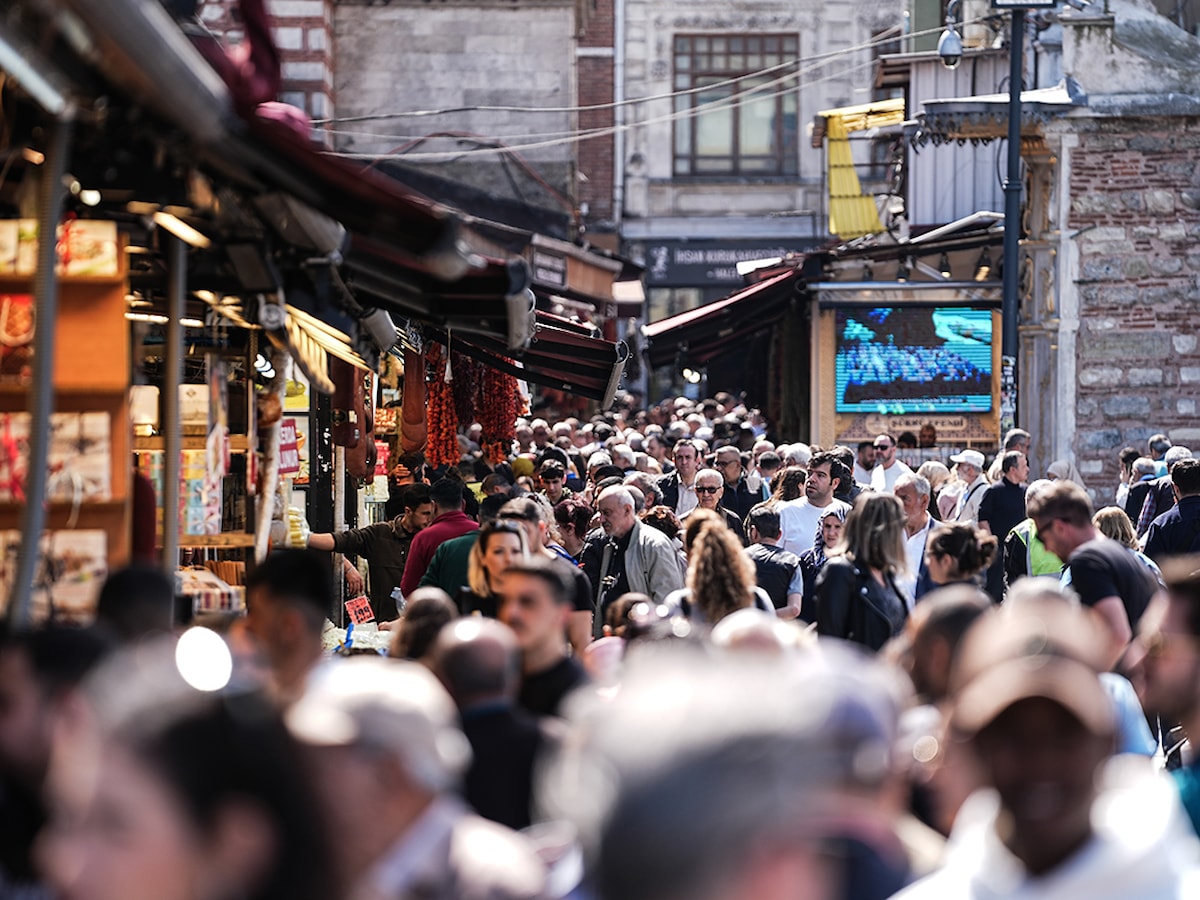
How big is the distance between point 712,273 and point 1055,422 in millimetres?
19315

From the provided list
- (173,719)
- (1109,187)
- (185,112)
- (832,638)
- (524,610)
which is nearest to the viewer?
(173,719)

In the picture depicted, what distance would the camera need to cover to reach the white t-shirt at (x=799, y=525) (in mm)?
11375

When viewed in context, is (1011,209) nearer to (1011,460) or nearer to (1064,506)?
(1011,460)

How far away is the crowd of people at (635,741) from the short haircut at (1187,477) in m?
3.70

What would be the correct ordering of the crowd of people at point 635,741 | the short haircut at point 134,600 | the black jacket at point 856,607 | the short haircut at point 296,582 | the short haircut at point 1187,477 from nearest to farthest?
A: the crowd of people at point 635,741 < the short haircut at point 134,600 < the short haircut at point 296,582 < the black jacket at point 856,607 < the short haircut at point 1187,477

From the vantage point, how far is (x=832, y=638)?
751cm

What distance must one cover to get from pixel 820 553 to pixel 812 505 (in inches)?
58.1

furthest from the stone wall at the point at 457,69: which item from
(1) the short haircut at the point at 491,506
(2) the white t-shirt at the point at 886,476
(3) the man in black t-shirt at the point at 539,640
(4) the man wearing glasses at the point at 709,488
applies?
(3) the man in black t-shirt at the point at 539,640

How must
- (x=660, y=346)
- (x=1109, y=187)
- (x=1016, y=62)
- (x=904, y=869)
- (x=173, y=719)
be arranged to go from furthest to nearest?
(x=660, y=346), (x=1109, y=187), (x=1016, y=62), (x=904, y=869), (x=173, y=719)

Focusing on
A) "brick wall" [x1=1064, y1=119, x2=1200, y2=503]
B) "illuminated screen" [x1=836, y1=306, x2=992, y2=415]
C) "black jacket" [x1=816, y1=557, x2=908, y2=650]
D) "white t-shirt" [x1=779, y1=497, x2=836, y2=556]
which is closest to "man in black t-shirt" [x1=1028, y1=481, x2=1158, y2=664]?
"black jacket" [x1=816, y1=557, x2=908, y2=650]

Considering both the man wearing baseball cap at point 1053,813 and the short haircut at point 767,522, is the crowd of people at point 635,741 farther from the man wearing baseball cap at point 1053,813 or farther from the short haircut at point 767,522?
the short haircut at point 767,522

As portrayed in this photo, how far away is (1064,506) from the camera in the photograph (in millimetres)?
7605

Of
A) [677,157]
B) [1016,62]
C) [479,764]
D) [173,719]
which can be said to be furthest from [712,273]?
[173,719]

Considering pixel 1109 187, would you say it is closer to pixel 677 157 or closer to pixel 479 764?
pixel 479 764
